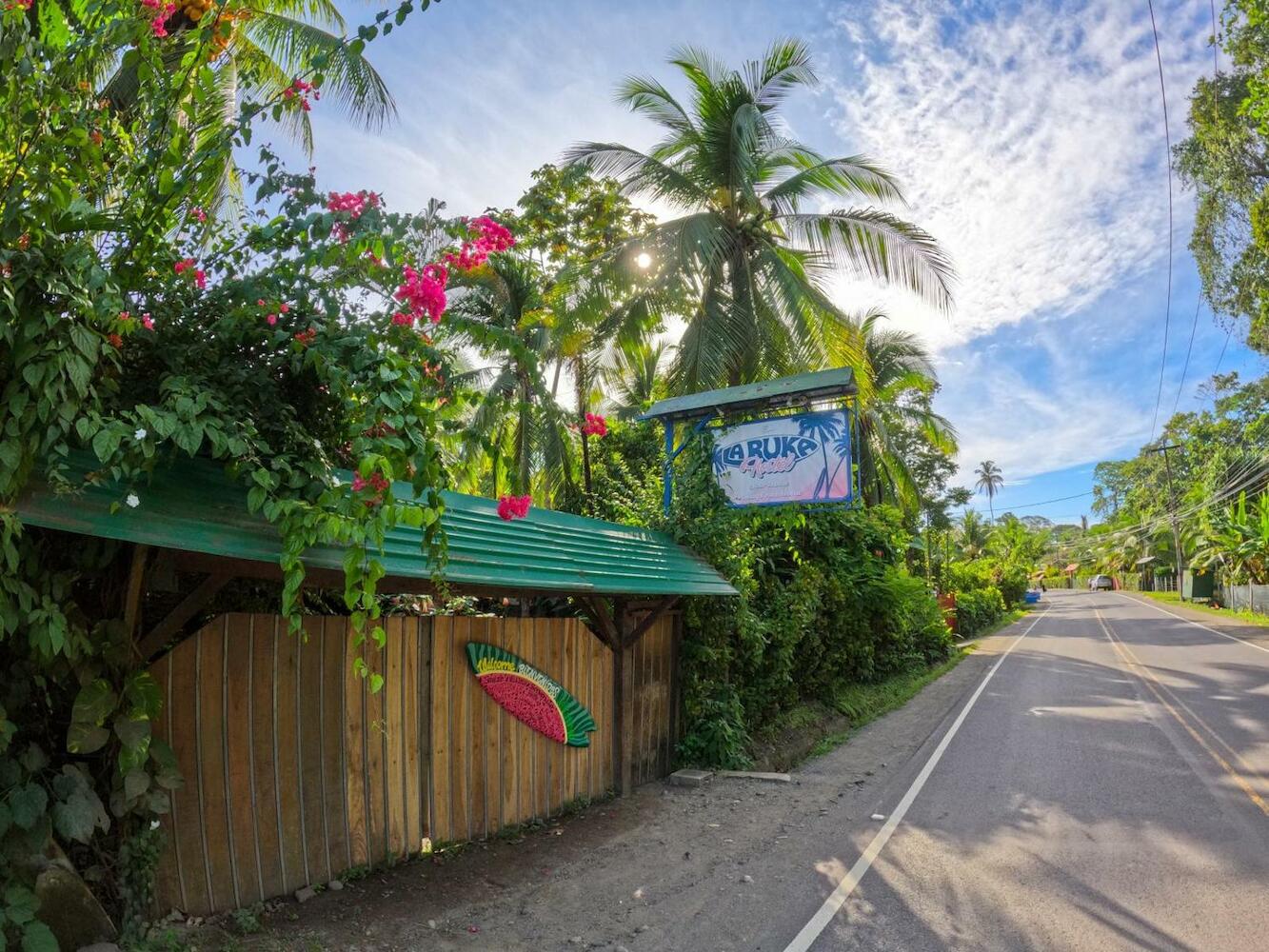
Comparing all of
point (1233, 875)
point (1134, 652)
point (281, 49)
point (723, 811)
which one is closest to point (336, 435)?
point (723, 811)

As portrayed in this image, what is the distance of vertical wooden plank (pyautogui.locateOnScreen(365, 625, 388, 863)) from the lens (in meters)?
5.34

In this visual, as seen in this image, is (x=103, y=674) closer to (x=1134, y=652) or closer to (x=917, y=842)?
(x=917, y=842)

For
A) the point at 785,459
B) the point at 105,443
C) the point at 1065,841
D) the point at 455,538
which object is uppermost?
the point at 785,459

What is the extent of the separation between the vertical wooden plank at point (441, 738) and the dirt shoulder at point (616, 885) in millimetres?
275

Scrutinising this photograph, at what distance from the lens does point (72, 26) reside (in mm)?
4445

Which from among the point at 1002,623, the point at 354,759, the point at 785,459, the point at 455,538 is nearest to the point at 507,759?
the point at 354,759

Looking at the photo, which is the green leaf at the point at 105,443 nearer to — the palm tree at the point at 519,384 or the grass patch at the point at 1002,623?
the palm tree at the point at 519,384

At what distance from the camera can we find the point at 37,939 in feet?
10.2

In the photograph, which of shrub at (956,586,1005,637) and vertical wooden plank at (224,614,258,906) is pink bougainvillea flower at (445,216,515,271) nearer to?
vertical wooden plank at (224,614,258,906)

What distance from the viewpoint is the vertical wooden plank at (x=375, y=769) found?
210 inches

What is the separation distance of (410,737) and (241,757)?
53.1 inches

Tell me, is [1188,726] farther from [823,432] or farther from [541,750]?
[541,750]

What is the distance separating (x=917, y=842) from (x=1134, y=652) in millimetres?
17916

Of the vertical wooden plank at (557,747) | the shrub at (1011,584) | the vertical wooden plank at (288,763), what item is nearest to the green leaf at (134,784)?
the vertical wooden plank at (288,763)
